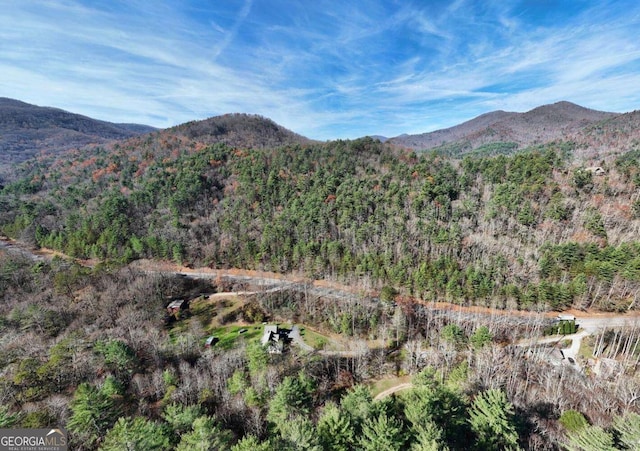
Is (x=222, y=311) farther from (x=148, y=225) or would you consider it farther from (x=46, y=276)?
(x=148, y=225)

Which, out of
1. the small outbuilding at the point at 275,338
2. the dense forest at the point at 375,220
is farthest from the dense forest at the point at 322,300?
the small outbuilding at the point at 275,338

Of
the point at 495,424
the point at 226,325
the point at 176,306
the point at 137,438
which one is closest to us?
the point at 137,438

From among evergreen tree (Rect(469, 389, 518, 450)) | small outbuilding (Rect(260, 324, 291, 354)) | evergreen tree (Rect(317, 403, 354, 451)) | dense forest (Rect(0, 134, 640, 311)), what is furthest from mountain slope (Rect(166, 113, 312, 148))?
evergreen tree (Rect(469, 389, 518, 450))

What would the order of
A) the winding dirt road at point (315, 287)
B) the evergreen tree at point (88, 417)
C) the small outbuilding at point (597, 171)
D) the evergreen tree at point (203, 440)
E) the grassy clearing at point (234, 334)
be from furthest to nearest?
the small outbuilding at point (597, 171)
the winding dirt road at point (315, 287)
the grassy clearing at point (234, 334)
the evergreen tree at point (88, 417)
the evergreen tree at point (203, 440)

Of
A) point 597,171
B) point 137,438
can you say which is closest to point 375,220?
point 137,438

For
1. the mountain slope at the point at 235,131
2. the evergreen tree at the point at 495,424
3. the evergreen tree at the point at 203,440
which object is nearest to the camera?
the evergreen tree at the point at 203,440

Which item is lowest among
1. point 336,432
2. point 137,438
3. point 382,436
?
point 137,438

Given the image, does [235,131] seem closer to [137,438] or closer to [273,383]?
[273,383]

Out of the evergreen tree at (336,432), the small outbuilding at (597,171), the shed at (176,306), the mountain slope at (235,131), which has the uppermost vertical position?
the mountain slope at (235,131)

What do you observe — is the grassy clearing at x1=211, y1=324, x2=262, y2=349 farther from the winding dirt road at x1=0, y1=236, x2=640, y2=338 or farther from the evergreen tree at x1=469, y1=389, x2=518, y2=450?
the evergreen tree at x1=469, y1=389, x2=518, y2=450

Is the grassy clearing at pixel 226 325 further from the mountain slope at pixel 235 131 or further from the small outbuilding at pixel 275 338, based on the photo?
the mountain slope at pixel 235 131
